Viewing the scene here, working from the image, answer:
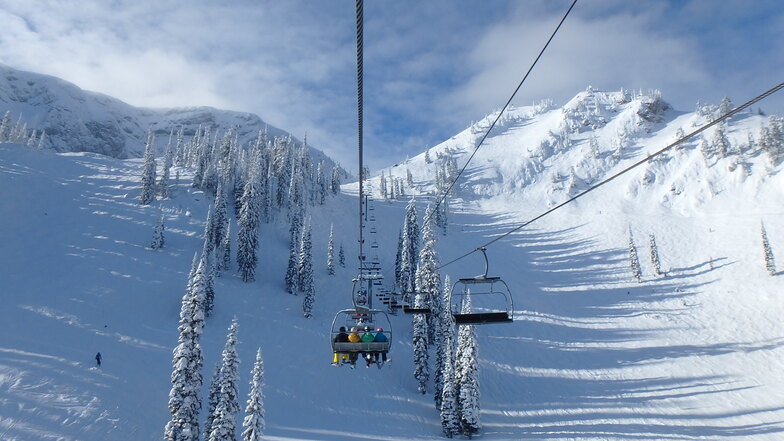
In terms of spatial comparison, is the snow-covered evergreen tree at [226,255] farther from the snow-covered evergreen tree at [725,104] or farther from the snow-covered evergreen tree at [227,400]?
the snow-covered evergreen tree at [725,104]

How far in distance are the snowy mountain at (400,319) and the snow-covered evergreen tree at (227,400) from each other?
41.3 feet

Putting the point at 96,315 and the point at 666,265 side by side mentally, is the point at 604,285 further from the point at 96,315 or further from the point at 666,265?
the point at 96,315

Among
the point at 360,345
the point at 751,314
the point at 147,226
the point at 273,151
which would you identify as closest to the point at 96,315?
the point at 147,226

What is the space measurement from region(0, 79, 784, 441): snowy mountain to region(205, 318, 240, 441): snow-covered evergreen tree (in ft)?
41.3

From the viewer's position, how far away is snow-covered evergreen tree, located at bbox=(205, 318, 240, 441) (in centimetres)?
2964

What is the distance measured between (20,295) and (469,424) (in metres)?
59.4

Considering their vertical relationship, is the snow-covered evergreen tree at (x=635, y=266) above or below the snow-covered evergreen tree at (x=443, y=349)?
above

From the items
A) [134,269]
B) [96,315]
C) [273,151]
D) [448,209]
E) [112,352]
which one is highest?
[273,151]

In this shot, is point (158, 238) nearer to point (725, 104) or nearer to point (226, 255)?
point (226, 255)

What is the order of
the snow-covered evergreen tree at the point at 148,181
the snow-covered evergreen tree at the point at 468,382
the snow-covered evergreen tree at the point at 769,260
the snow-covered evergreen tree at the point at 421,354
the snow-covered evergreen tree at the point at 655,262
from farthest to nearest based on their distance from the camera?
the snow-covered evergreen tree at the point at 148,181 → the snow-covered evergreen tree at the point at 655,262 → the snow-covered evergreen tree at the point at 769,260 → the snow-covered evergreen tree at the point at 421,354 → the snow-covered evergreen tree at the point at 468,382

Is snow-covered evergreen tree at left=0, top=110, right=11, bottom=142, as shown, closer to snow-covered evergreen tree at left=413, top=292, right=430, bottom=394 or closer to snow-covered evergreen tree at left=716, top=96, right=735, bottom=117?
snow-covered evergreen tree at left=413, top=292, right=430, bottom=394

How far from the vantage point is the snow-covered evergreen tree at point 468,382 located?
4384 centimetres

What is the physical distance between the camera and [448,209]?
155m

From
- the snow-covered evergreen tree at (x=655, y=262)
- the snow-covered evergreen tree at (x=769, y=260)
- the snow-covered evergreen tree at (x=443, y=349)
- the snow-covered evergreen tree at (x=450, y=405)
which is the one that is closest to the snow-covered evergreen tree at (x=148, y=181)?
the snow-covered evergreen tree at (x=443, y=349)
